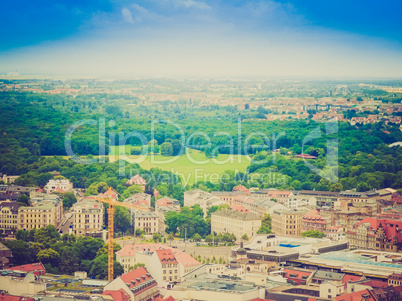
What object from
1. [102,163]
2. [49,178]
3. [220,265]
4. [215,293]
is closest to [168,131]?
[102,163]

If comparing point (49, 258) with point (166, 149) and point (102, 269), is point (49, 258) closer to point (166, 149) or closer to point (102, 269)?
point (102, 269)

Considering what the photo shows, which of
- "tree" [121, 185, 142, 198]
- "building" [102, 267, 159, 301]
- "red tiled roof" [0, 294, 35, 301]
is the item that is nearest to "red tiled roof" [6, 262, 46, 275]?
"red tiled roof" [0, 294, 35, 301]

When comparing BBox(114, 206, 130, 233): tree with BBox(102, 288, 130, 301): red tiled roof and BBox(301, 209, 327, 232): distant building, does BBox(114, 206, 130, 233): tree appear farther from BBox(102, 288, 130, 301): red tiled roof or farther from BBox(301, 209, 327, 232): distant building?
BBox(102, 288, 130, 301): red tiled roof

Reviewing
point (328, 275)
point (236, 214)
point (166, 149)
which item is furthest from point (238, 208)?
point (166, 149)

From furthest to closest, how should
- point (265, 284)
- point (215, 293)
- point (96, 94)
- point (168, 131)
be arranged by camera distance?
point (96, 94) → point (168, 131) → point (265, 284) → point (215, 293)

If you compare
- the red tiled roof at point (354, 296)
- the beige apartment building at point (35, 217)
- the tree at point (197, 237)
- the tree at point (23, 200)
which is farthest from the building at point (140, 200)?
the red tiled roof at point (354, 296)

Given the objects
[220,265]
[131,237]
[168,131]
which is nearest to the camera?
[220,265]

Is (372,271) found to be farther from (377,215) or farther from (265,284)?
(377,215)
